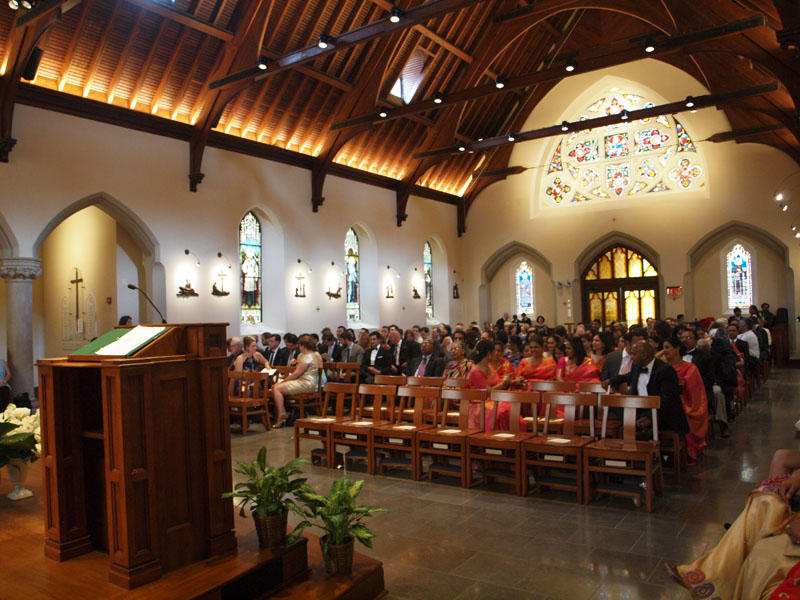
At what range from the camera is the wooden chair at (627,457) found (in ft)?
15.1

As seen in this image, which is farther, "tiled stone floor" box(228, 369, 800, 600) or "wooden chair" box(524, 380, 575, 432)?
"wooden chair" box(524, 380, 575, 432)

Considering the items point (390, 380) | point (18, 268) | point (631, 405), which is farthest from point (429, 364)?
point (18, 268)

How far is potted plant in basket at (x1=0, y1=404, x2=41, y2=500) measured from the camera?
3.69 meters

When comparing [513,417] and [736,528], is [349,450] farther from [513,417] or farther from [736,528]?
[736,528]

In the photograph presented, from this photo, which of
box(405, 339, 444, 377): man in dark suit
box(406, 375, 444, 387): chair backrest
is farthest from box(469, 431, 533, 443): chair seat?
box(405, 339, 444, 377): man in dark suit

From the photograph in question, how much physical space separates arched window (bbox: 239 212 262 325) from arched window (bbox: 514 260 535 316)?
8.85 m

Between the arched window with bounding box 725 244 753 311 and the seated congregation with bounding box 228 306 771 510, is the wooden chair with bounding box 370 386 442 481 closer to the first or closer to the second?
the seated congregation with bounding box 228 306 771 510

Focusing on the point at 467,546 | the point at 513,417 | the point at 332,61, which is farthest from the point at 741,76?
the point at 467,546

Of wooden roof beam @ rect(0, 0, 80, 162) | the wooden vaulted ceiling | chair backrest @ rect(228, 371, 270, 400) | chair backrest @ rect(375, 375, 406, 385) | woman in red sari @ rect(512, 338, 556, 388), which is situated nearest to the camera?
woman in red sari @ rect(512, 338, 556, 388)

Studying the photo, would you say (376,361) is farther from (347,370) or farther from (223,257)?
(223,257)

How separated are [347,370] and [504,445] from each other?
14.0 feet

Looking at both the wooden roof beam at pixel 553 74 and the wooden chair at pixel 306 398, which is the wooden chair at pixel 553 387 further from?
the wooden roof beam at pixel 553 74

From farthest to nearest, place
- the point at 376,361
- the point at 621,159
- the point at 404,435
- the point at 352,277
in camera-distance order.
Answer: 1. the point at 621,159
2. the point at 352,277
3. the point at 376,361
4. the point at 404,435

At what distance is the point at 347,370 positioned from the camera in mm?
9141
